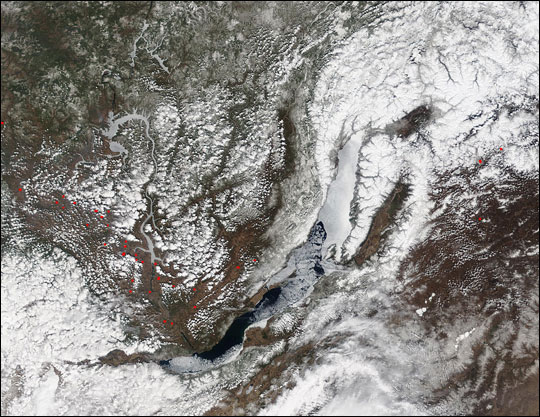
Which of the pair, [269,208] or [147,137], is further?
[269,208]

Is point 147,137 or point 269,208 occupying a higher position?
point 147,137

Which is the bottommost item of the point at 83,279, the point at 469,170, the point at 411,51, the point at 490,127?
the point at 469,170

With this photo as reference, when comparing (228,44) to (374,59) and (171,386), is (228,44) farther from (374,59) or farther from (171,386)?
(171,386)

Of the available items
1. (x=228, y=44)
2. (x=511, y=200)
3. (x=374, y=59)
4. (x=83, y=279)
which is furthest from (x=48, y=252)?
(x=511, y=200)

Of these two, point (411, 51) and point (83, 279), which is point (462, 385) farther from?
point (83, 279)

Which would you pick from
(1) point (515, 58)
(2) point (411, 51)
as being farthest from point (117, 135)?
(1) point (515, 58)

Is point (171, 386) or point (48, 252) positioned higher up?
point (48, 252)
